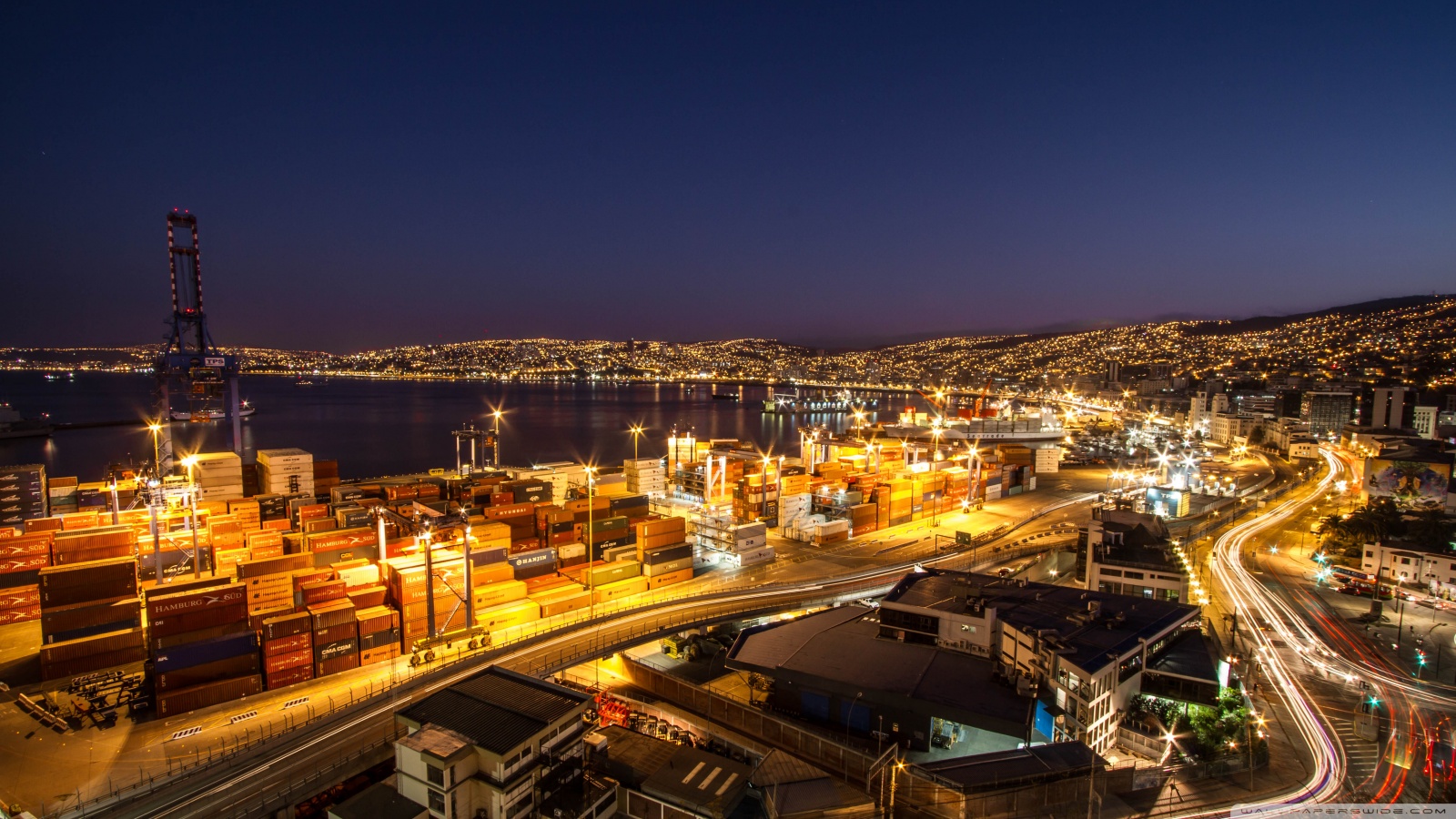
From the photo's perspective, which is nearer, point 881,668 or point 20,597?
point 881,668

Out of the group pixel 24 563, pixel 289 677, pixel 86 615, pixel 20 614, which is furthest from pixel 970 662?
pixel 24 563

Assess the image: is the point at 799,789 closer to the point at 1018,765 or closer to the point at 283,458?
the point at 1018,765

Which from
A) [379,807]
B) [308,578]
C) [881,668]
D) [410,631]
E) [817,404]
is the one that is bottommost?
[817,404]

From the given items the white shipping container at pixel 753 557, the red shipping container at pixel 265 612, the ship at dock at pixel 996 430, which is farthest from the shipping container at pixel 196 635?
the ship at dock at pixel 996 430

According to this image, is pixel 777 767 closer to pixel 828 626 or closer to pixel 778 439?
pixel 828 626

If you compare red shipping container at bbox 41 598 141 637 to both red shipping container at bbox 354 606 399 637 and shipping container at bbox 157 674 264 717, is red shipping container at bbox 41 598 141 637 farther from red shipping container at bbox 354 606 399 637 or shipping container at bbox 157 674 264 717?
red shipping container at bbox 354 606 399 637

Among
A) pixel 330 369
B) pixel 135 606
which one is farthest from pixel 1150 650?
pixel 330 369

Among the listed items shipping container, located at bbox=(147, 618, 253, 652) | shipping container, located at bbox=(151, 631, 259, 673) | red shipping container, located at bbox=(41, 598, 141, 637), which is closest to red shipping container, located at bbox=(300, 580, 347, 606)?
shipping container, located at bbox=(147, 618, 253, 652)

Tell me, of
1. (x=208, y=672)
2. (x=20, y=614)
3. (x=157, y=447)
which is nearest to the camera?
(x=208, y=672)
